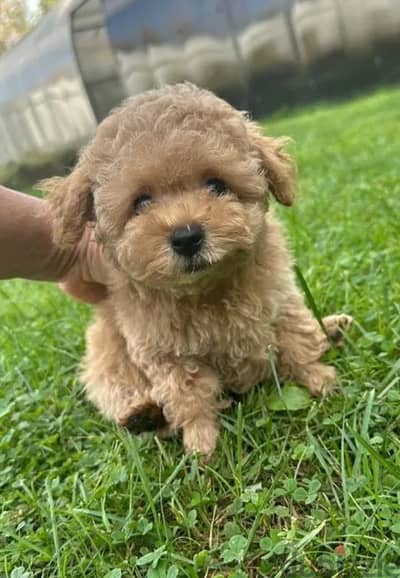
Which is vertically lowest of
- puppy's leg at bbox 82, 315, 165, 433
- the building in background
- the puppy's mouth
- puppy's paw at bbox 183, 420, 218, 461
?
the building in background

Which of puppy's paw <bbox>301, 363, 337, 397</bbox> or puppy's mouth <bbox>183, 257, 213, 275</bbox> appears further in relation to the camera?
puppy's paw <bbox>301, 363, 337, 397</bbox>

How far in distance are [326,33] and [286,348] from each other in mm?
10651

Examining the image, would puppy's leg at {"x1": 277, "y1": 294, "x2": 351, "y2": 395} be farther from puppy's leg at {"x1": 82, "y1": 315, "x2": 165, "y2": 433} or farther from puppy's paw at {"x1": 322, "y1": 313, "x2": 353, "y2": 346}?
puppy's leg at {"x1": 82, "y1": 315, "x2": 165, "y2": 433}

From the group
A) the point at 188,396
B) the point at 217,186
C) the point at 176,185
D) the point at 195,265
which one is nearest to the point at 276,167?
the point at 217,186

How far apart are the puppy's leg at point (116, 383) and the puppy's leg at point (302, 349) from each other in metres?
0.42

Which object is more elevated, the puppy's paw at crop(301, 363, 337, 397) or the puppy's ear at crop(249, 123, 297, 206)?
the puppy's ear at crop(249, 123, 297, 206)

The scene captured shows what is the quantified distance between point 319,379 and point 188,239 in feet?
2.18

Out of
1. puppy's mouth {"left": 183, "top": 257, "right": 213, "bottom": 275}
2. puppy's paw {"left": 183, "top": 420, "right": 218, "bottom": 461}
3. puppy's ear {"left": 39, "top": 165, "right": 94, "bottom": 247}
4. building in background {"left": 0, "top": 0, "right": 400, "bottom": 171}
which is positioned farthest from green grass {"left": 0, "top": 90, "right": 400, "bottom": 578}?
building in background {"left": 0, "top": 0, "right": 400, "bottom": 171}

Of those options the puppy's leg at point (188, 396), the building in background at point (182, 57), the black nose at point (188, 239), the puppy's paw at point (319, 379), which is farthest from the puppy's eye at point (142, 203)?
the building in background at point (182, 57)

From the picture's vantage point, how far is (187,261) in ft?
6.18

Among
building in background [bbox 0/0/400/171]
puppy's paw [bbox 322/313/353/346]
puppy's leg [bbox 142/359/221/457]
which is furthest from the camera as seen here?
building in background [bbox 0/0/400/171]

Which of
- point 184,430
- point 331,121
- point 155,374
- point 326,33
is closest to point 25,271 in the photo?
point 155,374

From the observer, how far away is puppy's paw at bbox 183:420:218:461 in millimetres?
2072

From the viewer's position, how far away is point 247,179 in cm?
203
